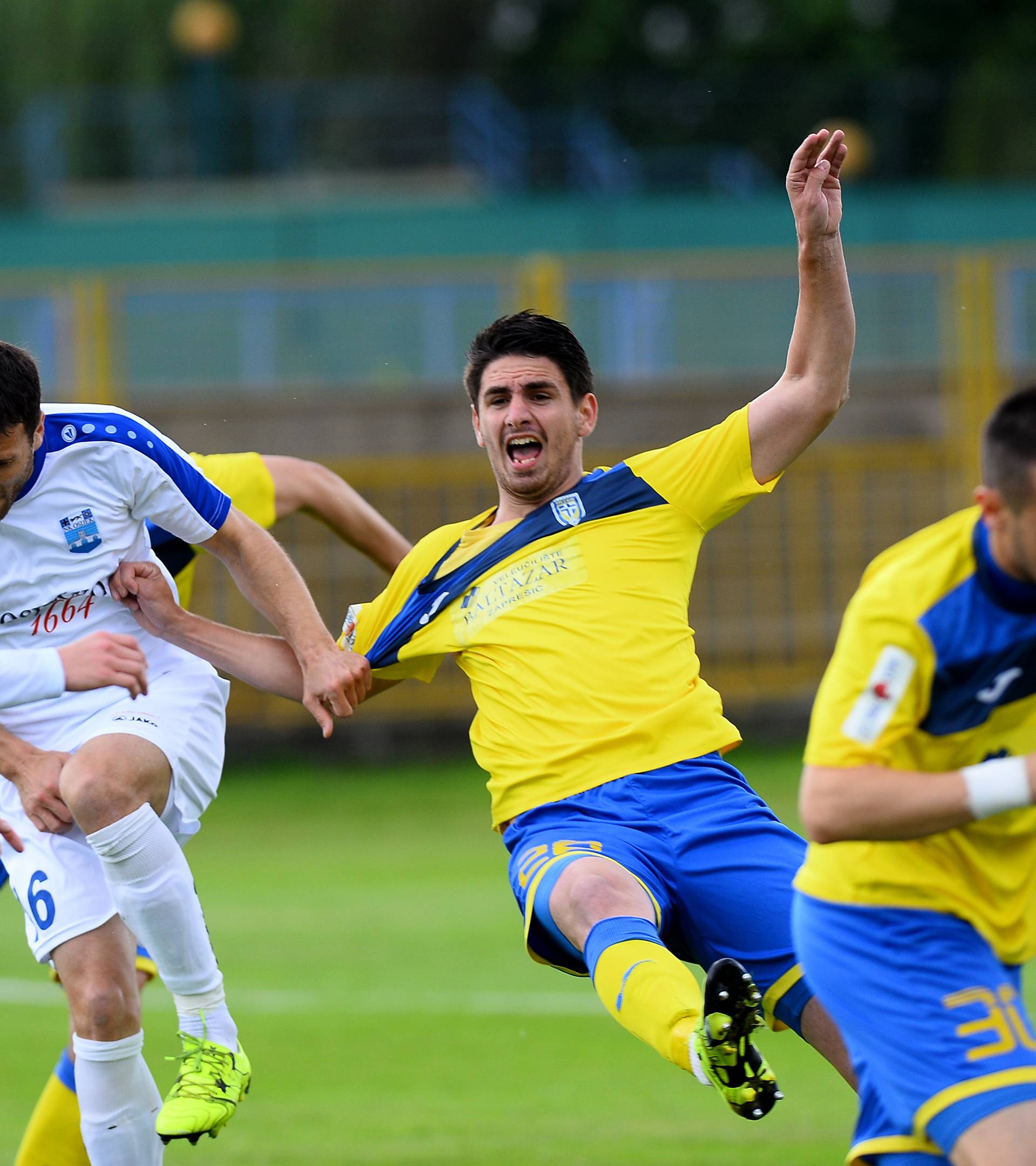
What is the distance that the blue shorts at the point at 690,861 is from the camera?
181 inches

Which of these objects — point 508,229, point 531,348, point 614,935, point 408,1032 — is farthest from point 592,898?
point 508,229

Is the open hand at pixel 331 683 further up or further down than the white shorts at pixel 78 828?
further up

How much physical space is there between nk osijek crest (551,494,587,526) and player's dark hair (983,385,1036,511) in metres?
1.89

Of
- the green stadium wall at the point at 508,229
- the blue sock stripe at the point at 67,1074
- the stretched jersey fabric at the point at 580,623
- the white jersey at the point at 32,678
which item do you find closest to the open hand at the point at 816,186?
the stretched jersey fabric at the point at 580,623

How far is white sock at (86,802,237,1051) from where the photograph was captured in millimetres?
4695

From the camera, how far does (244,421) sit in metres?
16.5

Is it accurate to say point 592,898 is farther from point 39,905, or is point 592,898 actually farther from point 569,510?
point 39,905

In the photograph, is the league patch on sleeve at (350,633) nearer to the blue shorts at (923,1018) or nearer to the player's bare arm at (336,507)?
the player's bare arm at (336,507)

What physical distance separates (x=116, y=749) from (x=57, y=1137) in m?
1.61

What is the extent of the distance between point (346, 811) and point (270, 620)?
1023 cm

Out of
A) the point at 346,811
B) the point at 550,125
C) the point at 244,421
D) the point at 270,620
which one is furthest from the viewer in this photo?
the point at 550,125

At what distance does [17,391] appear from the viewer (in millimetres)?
4578

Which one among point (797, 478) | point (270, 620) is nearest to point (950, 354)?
point (797, 478)

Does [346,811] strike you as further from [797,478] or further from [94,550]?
[94,550]
